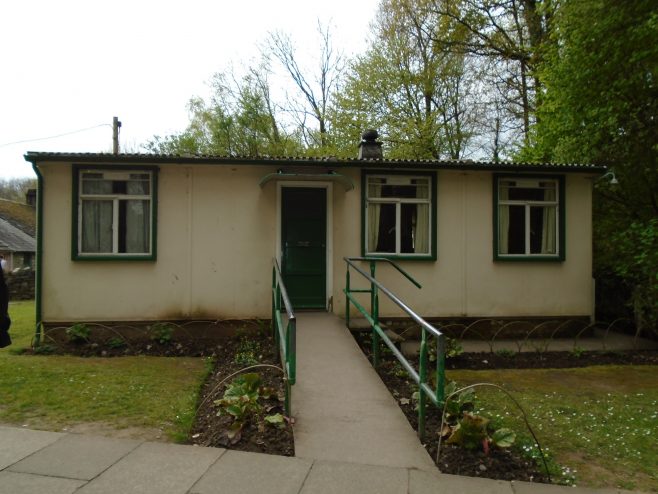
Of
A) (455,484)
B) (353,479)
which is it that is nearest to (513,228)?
(455,484)

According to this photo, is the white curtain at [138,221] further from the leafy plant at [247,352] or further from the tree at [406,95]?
the tree at [406,95]

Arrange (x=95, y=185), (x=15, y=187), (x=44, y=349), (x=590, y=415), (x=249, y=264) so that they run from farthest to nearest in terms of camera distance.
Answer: (x=15, y=187) → (x=249, y=264) → (x=95, y=185) → (x=44, y=349) → (x=590, y=415)

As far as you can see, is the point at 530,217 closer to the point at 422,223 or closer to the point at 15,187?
the point at 422,223

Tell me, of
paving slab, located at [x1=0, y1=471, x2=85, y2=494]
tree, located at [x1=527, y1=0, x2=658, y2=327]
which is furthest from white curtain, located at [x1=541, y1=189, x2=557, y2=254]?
paving slab, located at [x1=0, y1=471, x2=85, y2=494]

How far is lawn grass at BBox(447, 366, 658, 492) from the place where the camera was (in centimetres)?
360

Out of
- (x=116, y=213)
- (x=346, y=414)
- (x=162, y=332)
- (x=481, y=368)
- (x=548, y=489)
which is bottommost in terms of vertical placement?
(x=481, y=368)

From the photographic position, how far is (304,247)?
326 inches

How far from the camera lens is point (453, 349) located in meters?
7.02

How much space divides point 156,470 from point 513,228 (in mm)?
7430

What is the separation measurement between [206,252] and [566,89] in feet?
Result: 27.4

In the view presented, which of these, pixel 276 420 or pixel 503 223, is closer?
pixel 276 420

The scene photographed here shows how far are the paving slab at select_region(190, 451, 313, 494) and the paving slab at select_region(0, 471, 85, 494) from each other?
80cm

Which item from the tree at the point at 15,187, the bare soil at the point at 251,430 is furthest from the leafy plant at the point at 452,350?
the tree at the point at 15,187

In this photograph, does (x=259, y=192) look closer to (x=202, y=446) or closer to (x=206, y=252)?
(x=206, y=252)
